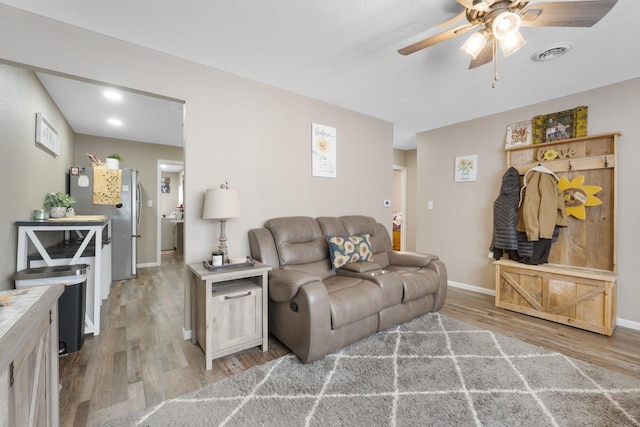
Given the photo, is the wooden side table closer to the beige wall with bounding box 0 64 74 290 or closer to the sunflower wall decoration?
the beige wall with bounding box 0 64 74 290

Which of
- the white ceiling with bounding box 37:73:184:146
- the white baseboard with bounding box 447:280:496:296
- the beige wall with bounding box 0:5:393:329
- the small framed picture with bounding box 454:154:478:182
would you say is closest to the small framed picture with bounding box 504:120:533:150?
the small framed picture with bounding box 454:154:478:182

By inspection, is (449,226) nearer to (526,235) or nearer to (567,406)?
(526,235)

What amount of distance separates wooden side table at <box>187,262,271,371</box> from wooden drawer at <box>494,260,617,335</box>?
8.76ft

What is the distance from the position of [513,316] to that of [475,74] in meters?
2.47

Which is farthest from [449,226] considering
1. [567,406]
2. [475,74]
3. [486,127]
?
[567,406]

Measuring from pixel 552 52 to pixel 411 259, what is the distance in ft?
7.01

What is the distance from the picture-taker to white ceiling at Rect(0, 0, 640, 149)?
177 centimetres

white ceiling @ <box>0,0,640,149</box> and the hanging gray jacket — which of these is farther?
the hanging gray jacket

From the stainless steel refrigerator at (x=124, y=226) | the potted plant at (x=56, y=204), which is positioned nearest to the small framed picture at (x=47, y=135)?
the potted plant at (x=56, y=204)

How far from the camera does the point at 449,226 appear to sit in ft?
13.6

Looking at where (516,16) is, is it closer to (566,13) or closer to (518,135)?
(566,13)

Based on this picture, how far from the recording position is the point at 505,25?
59.1 inches

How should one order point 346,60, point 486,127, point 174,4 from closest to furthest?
point 174,4 → point 346,60 → point 486,127

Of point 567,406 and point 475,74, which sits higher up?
point 475,74
